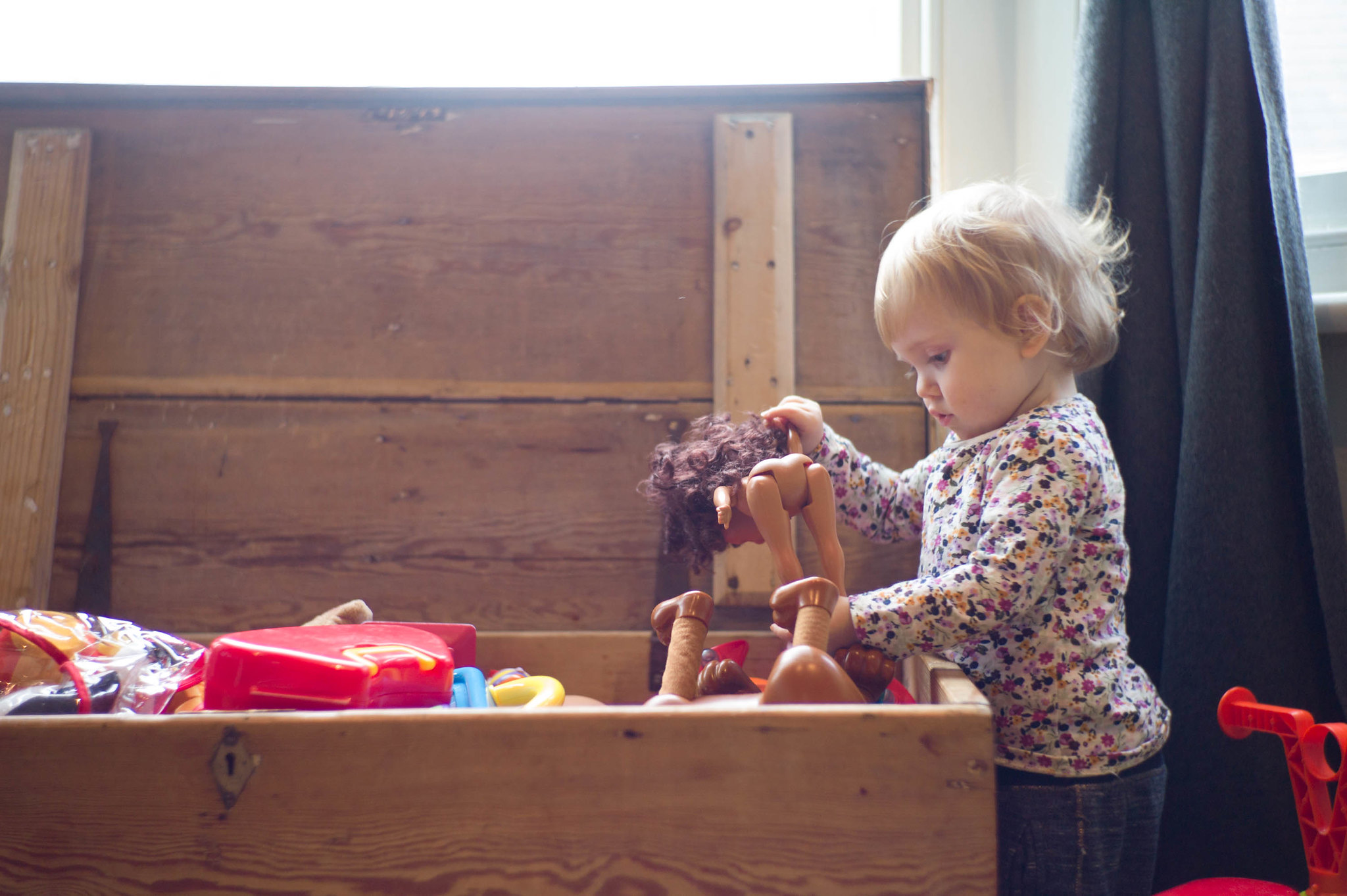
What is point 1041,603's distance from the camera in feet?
2.19

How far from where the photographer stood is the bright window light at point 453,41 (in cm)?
113

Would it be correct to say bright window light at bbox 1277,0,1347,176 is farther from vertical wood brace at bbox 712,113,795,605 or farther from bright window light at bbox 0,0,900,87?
vertical wood brace at bbox 712,113,795,605

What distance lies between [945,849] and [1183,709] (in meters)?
0.47

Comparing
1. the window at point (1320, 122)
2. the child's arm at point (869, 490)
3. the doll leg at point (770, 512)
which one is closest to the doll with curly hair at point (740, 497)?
the doll leg at point (770, 512)

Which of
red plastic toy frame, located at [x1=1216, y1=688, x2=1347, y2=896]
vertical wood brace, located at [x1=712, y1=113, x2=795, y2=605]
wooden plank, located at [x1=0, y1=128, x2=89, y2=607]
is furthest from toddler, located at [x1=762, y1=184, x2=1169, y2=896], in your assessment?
wooden plank, located at [x1=0, y1=128, x2=89, y2=607]

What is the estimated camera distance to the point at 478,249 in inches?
39.1

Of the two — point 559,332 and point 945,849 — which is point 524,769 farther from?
point 559,332

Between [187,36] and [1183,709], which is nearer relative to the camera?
[1183,709]

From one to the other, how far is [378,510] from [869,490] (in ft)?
1.91

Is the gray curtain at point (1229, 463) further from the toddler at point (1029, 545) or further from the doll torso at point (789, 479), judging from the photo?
the doll torso at point (789, 479)

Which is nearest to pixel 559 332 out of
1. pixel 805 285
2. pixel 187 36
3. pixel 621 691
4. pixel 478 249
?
pixel 478 249

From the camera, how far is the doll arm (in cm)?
64

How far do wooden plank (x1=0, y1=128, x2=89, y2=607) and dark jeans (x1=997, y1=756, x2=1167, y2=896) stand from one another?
1065 mm

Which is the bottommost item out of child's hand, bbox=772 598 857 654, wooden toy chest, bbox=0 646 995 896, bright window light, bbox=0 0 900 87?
wooden toy chest, bbox=0 646 995 896
